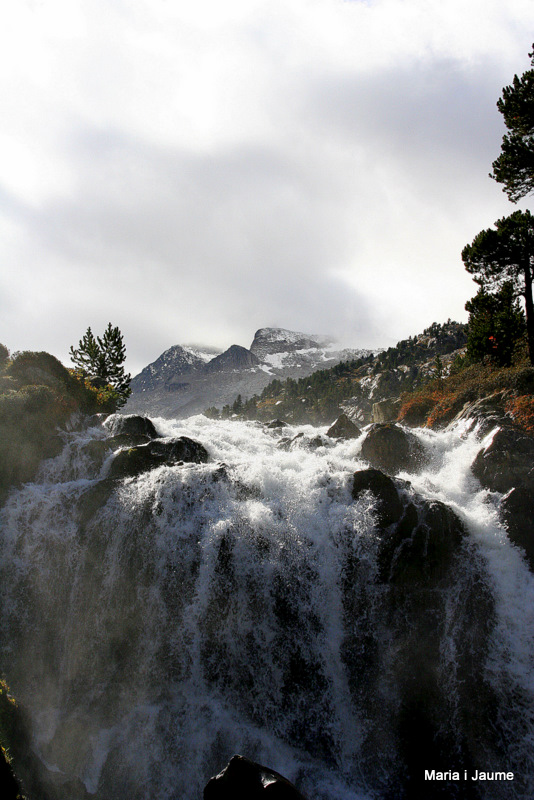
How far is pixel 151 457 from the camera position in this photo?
71.6 ft

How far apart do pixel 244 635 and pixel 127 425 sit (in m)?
17.5

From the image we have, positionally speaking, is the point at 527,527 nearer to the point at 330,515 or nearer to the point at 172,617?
the point at 330,515

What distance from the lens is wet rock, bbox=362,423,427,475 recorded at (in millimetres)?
25375

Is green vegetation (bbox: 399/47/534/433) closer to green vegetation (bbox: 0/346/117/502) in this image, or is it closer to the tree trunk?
the tree trunk

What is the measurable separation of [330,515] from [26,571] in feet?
46.2

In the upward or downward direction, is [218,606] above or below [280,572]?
below

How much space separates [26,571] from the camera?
17281mm

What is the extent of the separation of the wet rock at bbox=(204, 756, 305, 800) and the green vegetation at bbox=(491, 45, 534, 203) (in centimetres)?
3494

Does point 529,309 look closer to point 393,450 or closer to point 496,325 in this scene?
point 496,325

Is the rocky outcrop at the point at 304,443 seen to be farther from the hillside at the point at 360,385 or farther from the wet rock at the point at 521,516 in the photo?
the hillside at the point at 360,385

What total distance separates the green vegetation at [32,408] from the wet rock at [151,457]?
4677 millimetres

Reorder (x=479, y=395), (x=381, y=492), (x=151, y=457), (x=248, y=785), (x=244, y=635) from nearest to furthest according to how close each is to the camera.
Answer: (x=248, y=785) < (x=244, y=635) < (x=381, y=492) < (x=151, y=457) < (x=479, y=395)

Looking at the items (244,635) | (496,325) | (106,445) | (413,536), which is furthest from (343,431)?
(244,635)

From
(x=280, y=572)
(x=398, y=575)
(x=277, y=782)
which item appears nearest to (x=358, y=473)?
(x=398, y=575)
